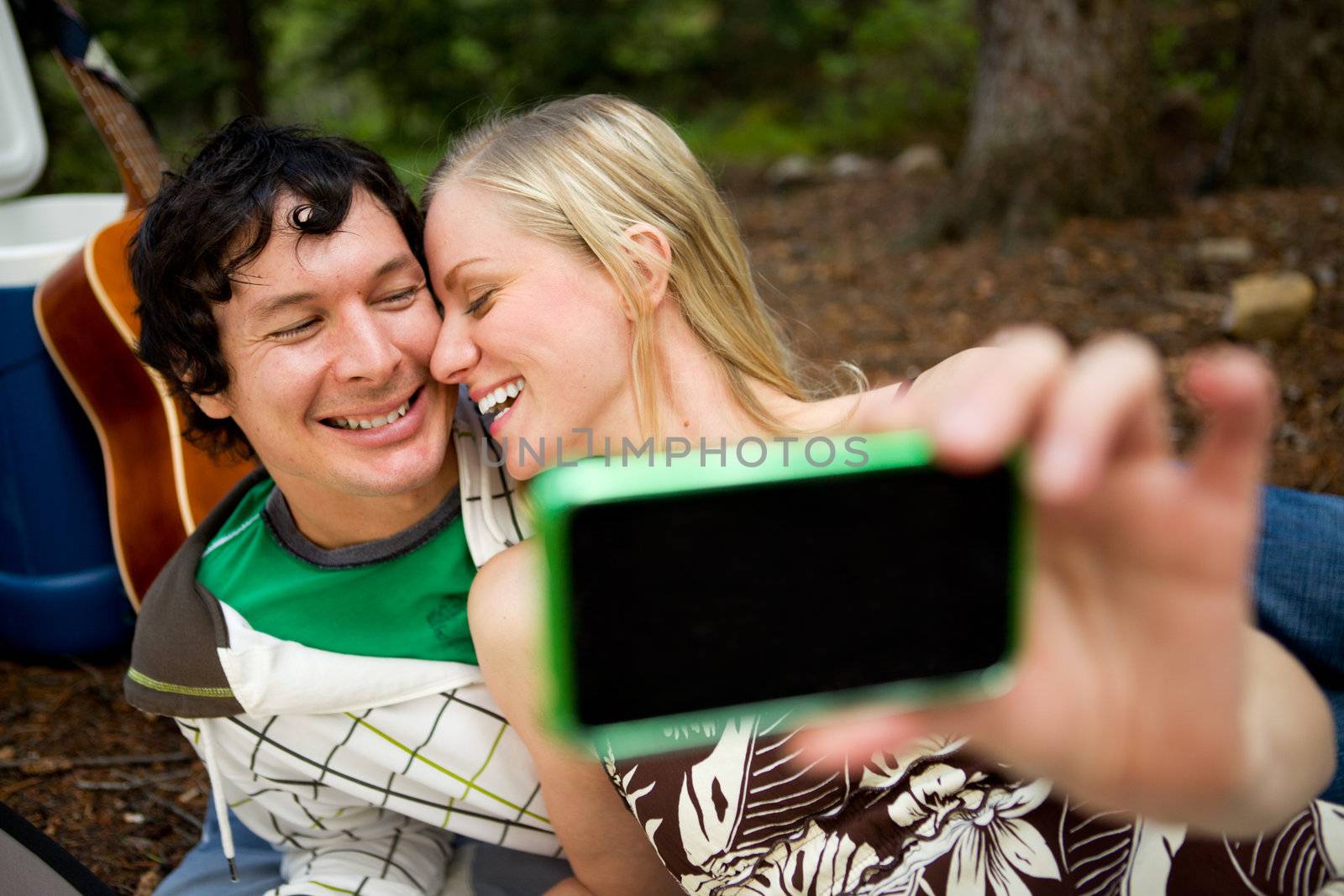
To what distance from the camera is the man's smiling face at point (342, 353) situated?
1.85 m

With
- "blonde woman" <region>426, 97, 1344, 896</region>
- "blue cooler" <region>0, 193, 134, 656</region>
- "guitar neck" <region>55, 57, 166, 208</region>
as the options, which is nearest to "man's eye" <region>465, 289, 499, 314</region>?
"blonde woman" <region>426, 97, 1344, 896</region>

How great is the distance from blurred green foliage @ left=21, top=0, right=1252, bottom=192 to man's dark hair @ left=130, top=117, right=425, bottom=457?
4732 mm

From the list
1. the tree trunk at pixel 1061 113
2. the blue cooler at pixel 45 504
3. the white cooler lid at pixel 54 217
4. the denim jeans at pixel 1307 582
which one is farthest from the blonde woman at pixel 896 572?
the tree trunk at pixel 1061 113

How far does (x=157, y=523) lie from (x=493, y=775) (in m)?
1.40

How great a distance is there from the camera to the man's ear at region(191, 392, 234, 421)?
2.11 metres

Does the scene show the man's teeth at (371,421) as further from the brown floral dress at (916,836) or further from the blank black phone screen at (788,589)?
the blank black phone screen at (788,589)

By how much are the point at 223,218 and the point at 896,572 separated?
1.56 m

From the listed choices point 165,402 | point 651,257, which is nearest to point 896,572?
point 651,257

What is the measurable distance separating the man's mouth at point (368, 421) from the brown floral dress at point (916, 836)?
0.79m

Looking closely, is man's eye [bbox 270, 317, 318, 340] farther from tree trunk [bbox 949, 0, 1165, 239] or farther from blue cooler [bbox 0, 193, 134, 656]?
tree trunk [bbox 949, 0, 1165, 239]

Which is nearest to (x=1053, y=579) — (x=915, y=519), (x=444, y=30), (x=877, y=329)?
(x=915, y=519)

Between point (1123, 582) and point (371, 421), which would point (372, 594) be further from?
point (1123, 582)

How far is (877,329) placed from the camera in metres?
4.84

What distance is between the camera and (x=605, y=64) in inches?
367
